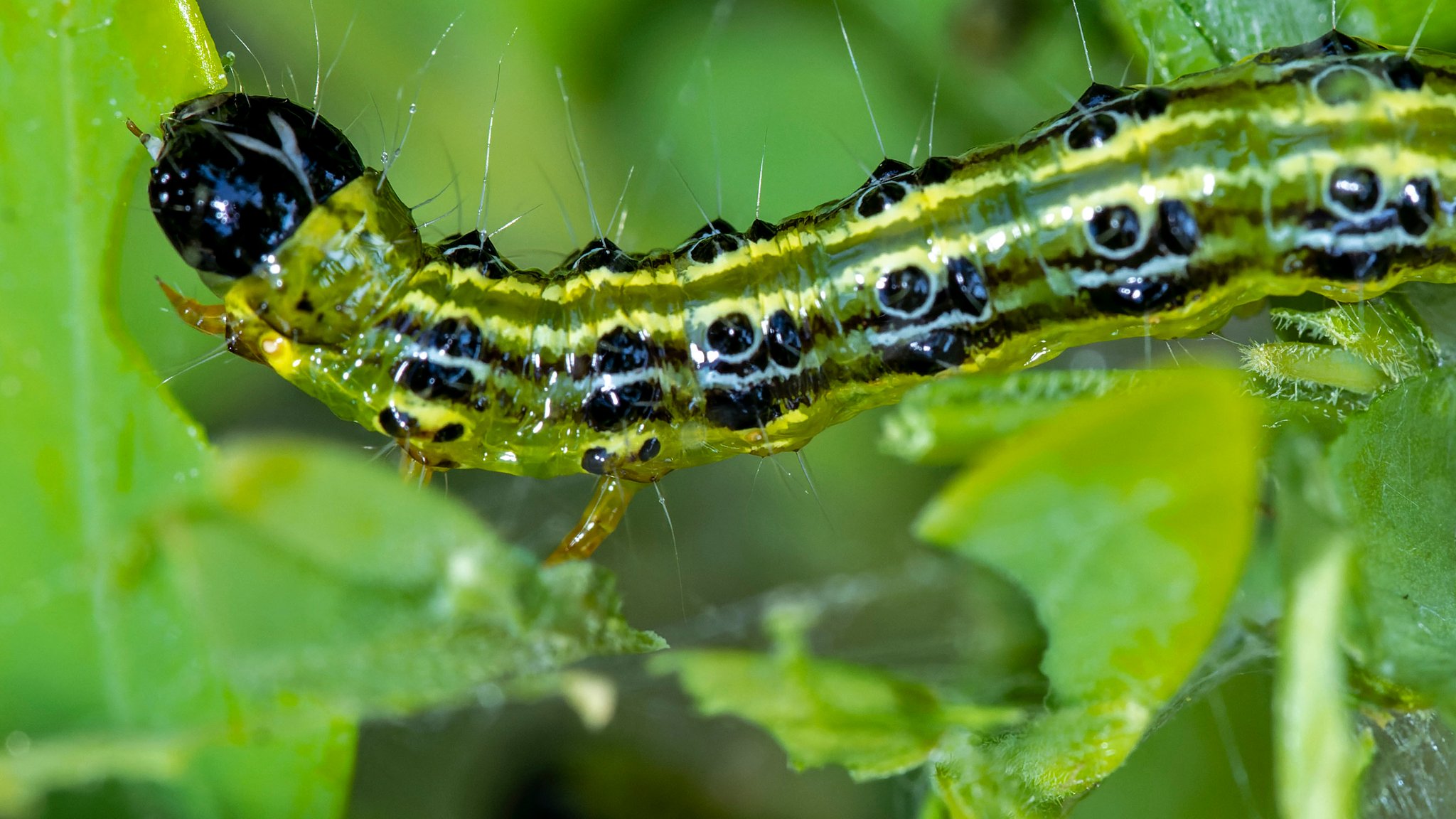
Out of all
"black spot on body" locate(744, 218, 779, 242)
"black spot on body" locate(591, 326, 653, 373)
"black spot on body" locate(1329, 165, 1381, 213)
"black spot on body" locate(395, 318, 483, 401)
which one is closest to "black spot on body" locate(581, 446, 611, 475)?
"black spot on body" locate(591, 326, 653, 373)

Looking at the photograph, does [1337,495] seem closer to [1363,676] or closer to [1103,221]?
[1363,676]

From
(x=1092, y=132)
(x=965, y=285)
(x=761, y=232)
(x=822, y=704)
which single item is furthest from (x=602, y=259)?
(x=822, y=704)

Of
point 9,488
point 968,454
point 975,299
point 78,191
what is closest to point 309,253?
point 78,191

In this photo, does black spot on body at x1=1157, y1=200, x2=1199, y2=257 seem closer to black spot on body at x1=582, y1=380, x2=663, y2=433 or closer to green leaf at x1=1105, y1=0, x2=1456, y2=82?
green leaf at x1=1105, y1=0, x2=1456, y2=82

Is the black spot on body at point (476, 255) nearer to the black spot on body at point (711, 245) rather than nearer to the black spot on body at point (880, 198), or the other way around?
the black spot on body at point (711, 245)

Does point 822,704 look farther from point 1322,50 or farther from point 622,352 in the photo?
point 1322,50

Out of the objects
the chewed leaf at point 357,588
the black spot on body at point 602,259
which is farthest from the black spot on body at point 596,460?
the chewed leaf at point 357,588
